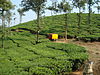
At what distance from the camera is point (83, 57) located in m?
17.9

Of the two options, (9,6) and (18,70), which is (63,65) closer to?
(18,70)

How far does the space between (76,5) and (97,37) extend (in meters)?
10.2

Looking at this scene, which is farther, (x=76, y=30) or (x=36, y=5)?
(x=76, y=30)

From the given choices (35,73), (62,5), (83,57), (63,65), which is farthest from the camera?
(62,5)

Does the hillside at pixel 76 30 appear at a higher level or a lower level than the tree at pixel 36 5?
lower

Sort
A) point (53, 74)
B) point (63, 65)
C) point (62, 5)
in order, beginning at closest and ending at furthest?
point (53, 74), point (63, 65), point (62, 5)

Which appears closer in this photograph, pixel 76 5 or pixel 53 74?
pixel 53 74

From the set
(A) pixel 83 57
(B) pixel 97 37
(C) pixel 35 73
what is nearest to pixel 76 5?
(B) pixel 97 37

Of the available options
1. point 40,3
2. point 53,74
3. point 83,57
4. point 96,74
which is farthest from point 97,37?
point 53,74

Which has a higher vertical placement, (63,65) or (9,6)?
(9,6)

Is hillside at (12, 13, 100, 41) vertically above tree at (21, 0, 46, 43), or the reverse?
tree at (21, 0, 46, 43)

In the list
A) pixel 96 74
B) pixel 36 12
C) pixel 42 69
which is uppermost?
pixel 36 12

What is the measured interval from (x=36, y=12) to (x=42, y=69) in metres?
23.7

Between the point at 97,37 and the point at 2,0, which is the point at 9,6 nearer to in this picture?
the point at 2,0
